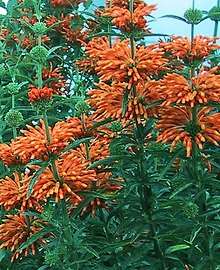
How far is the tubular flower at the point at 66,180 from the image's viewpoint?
7.77 feet

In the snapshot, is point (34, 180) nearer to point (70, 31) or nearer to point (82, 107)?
point (82, 107)

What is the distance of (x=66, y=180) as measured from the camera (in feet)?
7.92

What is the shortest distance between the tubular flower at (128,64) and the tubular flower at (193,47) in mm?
58

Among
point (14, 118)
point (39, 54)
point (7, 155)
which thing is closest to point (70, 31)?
point (39, 54)

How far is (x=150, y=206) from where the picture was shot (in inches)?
100

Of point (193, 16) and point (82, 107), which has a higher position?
point (193, 16)

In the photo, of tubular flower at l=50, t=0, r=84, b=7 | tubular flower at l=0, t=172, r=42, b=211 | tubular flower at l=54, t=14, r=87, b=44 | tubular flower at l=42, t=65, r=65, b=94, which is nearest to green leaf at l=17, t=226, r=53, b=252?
tubular flower at l=0, t=172, r=42, b=211

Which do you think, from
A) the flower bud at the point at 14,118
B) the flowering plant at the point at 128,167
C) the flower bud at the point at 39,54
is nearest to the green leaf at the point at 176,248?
the flowering plant at the point at 128,167

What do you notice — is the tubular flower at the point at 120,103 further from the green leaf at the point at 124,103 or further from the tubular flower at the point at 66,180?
the tubular flower at the point at 66,180

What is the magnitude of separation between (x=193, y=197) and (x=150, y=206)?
0.50ft

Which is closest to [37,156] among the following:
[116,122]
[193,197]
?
[116,122]

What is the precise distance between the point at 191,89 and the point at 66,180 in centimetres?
51

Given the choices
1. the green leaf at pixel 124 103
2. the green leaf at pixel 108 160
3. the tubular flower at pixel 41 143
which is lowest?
the green leaf at pixel 108 160

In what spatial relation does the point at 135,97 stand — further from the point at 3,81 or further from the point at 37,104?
the point at 3,81
